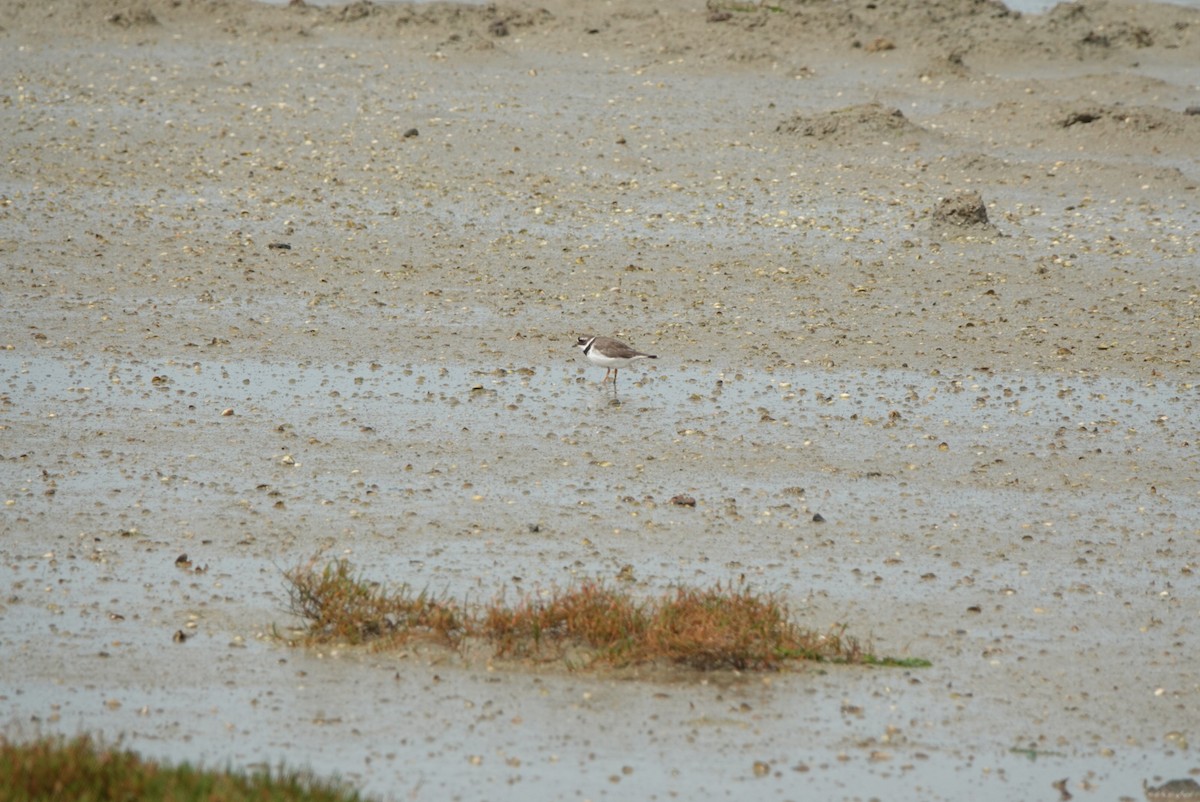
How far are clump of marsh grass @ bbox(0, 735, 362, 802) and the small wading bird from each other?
7267mm

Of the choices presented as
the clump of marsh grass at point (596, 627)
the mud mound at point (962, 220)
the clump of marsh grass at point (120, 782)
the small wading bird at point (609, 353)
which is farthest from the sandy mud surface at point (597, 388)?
the clump of marsh grass at point (120, 782)

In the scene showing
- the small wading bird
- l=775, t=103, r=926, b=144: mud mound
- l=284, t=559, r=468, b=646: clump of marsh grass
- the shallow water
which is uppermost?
l=775, t=103, r=926, b=144: mud mound

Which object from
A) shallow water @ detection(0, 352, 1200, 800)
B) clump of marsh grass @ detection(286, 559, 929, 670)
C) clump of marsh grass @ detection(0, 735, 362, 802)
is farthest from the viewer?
clump of marsh grass @ detection(286, 559, 929, 670)

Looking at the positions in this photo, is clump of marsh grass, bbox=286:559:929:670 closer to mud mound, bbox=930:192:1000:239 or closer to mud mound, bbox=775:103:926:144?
mud mound, bbox=930:192:1000:239

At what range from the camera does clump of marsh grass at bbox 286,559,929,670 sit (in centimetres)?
843

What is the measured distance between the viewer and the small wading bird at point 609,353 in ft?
43.9

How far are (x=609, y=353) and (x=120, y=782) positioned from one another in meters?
7.58

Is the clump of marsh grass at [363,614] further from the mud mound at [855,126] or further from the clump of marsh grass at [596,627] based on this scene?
the mud mound at [855,126]

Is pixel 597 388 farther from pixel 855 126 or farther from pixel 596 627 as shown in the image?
pixel 855 126

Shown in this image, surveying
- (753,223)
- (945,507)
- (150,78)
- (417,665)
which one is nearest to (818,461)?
(945,507)

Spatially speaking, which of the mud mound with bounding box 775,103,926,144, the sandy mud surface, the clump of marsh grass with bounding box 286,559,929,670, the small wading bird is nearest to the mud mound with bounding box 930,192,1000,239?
the sandy mud surface

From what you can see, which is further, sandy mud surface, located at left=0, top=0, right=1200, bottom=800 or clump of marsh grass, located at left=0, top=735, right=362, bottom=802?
sandy mud surface, located at left=0, top=0, right=1200, bottom=800

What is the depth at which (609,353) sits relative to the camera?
13.4m

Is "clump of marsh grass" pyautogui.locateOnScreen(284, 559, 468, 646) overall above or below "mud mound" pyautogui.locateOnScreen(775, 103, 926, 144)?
below
